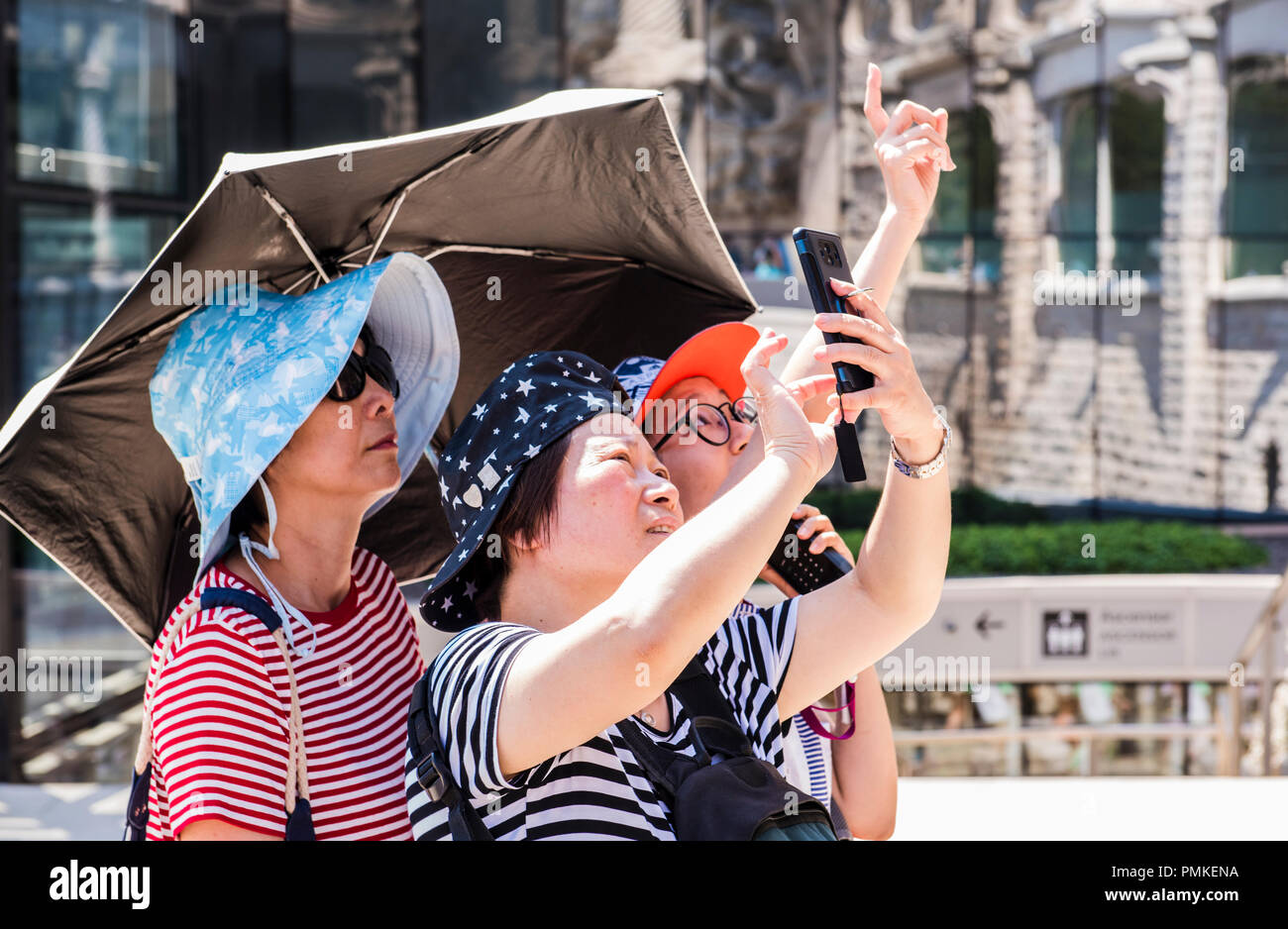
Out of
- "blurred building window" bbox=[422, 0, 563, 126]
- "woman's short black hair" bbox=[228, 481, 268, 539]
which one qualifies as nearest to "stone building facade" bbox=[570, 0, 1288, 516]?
"blurred building window" bbox=[422, 0, 563, 126]

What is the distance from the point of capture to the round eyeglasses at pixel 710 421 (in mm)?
2176

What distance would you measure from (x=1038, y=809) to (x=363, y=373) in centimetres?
463

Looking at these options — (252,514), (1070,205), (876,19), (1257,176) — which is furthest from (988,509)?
(252,514)

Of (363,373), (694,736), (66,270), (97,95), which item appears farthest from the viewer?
(97,95)

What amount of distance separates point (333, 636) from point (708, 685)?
0.61 meters

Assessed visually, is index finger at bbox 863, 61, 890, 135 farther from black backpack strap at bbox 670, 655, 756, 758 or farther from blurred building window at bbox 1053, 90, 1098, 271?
blurred building window at bbox 1053, 90, 1098, 271

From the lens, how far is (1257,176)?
10.5 meters

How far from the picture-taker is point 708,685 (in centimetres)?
165

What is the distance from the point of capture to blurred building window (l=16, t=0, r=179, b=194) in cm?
711

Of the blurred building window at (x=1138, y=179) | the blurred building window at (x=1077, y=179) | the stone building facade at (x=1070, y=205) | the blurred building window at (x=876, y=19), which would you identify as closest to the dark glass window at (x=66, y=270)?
the stone building facade at (x=1070, y=205)

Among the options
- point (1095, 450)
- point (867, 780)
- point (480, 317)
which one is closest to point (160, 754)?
point (480, 317)

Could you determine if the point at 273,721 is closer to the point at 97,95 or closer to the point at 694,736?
the point at 694,736

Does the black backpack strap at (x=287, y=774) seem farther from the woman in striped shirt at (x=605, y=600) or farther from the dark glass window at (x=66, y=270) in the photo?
the dark glass window at (x=66, y=270)

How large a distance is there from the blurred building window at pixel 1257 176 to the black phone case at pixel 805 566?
936cm
